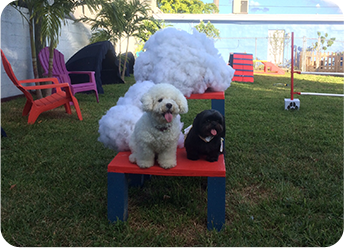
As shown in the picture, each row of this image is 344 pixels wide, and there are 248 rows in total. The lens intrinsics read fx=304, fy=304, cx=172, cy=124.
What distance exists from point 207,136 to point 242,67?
30.2 ft

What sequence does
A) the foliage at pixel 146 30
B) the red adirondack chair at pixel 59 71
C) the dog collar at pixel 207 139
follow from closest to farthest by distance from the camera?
the dog collar at pixel 207 139 < the red adirondack chair at pixel 59 71 < the foliage at pixel 146 30

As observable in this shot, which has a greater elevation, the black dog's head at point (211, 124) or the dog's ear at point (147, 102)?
the dog's ear at point (147, 102)

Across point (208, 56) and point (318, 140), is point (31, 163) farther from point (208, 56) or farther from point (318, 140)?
point (318, 140)

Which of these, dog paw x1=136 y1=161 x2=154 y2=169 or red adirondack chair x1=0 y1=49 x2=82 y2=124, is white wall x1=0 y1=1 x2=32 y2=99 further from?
dog paw x1=136 y1=161 x2=154 y2=169

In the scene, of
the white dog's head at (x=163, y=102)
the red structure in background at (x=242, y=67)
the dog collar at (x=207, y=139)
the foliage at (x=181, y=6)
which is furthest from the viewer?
the foliage at (x=181, y=6)

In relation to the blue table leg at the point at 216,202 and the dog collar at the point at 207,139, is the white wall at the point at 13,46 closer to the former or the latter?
the dog collar at the point at 207,139

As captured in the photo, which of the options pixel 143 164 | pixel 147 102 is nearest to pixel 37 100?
pixel 143 164

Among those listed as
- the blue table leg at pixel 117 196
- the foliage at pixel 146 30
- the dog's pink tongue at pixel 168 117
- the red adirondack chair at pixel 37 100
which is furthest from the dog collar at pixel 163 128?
the foliage at pixel 146 30

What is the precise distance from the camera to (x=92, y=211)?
81.2 inches

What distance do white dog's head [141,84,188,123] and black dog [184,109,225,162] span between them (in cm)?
20

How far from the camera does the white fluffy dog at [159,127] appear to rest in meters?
1.68

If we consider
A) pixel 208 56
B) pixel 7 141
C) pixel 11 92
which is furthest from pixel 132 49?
pixel 208 56

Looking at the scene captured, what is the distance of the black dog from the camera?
6.04 ft

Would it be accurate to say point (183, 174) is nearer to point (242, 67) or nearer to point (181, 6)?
point (242, 67)
